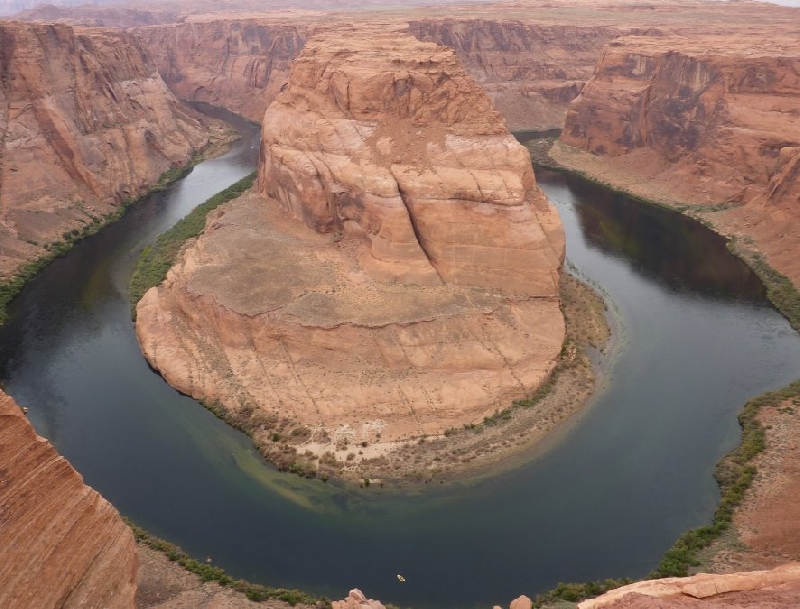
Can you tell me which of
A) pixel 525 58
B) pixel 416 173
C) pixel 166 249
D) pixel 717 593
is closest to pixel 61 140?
pixel 166 249

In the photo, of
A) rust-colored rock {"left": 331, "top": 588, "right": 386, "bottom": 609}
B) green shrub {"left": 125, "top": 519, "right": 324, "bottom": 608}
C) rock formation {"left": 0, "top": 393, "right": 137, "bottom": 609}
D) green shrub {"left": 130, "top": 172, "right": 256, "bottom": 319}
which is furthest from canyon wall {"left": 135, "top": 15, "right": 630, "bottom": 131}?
rock formation {"left": 0, "top": 393, "right": 137, "bottom": 609}

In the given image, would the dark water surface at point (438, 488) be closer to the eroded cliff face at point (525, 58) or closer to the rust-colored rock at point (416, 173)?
the rust-colored rock at point (416, 173)

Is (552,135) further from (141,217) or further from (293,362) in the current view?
(293,362)

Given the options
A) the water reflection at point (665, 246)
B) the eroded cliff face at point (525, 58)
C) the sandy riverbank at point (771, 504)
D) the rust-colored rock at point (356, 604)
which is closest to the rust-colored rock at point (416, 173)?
the sandy riverbank at point (771, 504)

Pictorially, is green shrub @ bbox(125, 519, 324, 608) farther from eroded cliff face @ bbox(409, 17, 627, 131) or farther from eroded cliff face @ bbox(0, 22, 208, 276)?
eroded cliff face @ bbox(409, 17, 627, 131)

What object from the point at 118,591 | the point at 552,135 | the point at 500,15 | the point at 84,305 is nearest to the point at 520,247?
the point at 118,591

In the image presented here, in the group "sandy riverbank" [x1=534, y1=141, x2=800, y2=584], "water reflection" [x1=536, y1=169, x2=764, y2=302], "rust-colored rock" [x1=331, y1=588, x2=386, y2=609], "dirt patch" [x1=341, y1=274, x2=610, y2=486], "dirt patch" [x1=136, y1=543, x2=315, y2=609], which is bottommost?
"water reflection" [x1=536, y1=169, x2=764, y2=302]
